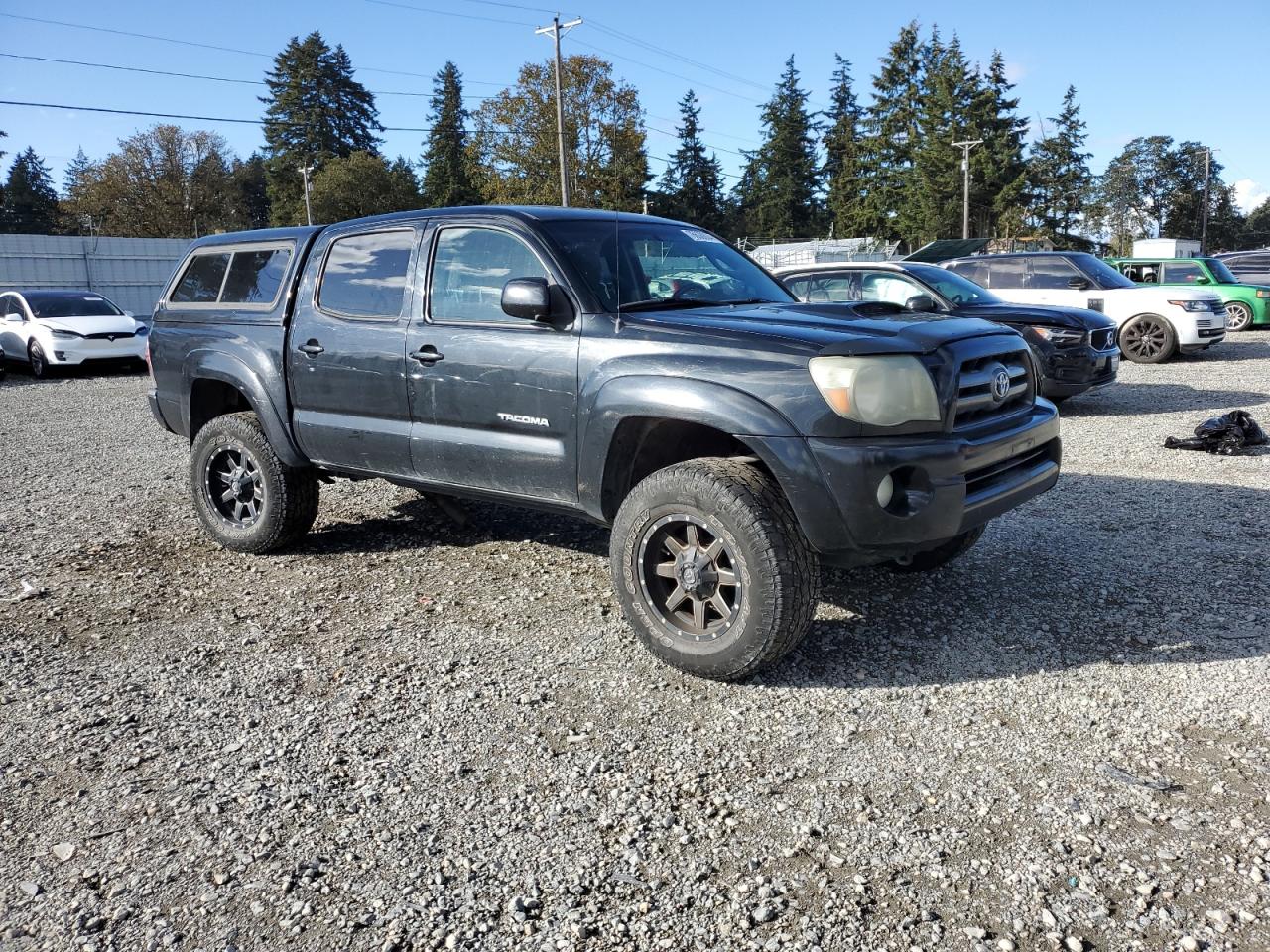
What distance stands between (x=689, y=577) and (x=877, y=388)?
103 centimetres

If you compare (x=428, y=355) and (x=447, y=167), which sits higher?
(x=447, y=167)

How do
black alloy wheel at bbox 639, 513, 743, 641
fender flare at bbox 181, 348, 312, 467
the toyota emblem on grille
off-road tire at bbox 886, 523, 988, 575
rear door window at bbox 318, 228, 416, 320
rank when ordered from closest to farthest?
black alloy wheel at bbox 639, 513, 743, 641 < the toyota emblem on grille < off-road tire at bbox 886, 523, 988, 575 < rear door window at bbox 318, 228, 416, 320 < fender flare at bbox 181, 348, 312, 467

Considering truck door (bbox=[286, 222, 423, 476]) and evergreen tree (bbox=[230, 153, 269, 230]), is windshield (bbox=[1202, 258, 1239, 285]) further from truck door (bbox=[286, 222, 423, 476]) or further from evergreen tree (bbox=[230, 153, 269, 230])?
evergreen tree (bbox=[230, 153, 269, 230])

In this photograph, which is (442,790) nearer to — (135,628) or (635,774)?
(635,774)

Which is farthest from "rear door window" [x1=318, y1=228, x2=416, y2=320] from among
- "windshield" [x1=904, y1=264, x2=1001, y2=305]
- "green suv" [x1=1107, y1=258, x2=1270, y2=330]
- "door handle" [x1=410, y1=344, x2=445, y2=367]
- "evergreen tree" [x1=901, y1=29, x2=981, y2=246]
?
"evergreen tree" [x1=901, y1=29, x2=981, y2=246]

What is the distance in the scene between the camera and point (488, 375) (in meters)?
4.41

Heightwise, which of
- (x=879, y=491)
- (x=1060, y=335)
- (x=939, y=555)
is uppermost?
(x=1060, y=335)

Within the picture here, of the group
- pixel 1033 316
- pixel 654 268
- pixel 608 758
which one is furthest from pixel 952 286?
pixel 608 758

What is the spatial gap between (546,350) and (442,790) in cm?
193

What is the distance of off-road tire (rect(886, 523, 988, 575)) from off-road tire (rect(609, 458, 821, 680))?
109 centimetres

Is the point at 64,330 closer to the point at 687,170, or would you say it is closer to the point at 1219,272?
the point at 1219,272

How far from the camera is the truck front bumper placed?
139 inches

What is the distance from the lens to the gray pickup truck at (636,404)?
143 inches

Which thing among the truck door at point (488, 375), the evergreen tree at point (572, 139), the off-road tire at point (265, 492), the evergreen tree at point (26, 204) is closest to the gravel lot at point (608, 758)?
the off-road tire at point (265, 492)
